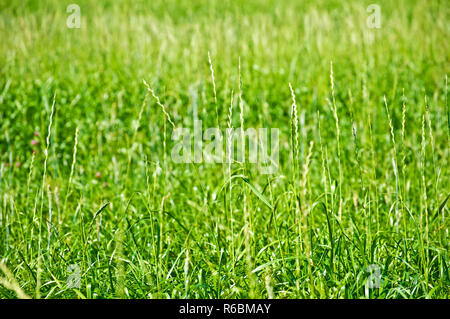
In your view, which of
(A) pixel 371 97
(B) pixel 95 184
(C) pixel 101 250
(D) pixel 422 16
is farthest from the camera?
(D) pixel 422 16

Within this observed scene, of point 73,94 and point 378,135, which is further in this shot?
point 73,94

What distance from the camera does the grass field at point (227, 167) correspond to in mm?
1764

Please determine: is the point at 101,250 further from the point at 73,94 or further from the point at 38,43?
the point at 38,43

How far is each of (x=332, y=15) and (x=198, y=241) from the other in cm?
653

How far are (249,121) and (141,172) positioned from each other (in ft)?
3.95

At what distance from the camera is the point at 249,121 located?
402cm

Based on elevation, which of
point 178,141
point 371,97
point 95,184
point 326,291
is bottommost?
point 326,291

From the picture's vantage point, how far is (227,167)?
2770 millimetres

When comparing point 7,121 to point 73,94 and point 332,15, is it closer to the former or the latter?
point 73,94

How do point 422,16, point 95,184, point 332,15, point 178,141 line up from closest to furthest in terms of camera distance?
point 95,184 < point 178,141 < point 422,16 < point 332,15

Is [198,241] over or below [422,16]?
below

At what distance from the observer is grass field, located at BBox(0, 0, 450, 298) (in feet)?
5.79

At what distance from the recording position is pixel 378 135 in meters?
3.74

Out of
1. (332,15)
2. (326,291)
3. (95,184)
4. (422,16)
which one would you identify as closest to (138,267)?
(326,291)
